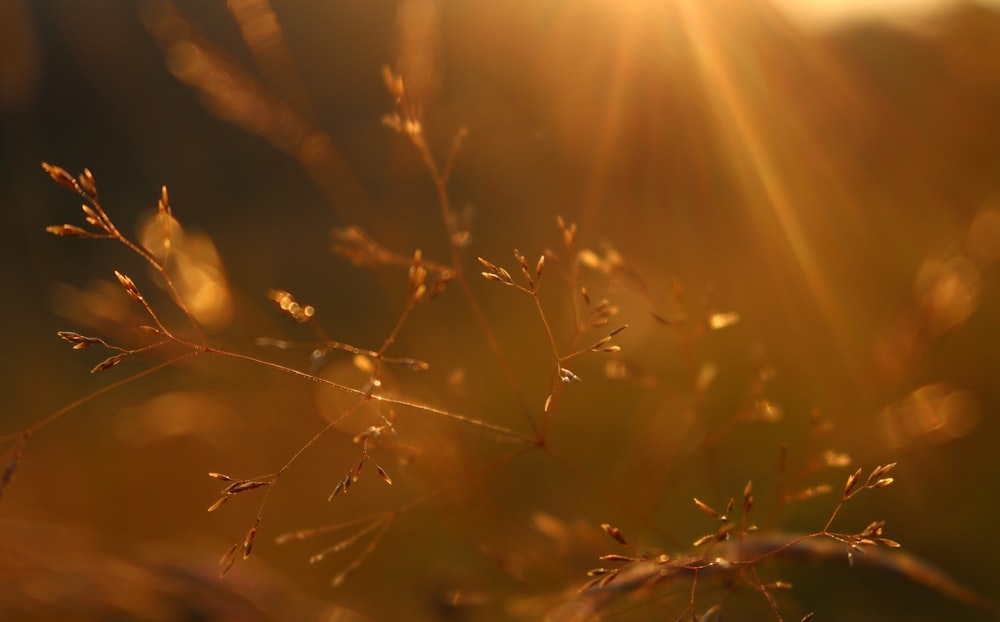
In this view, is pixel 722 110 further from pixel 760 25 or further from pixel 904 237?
pixel 904 237

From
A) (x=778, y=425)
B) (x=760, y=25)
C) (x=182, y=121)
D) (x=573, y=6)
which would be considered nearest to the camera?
(x=778, y=425)

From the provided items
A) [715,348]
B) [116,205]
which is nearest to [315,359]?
[715,348]

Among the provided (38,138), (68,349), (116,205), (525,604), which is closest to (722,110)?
(525,604)

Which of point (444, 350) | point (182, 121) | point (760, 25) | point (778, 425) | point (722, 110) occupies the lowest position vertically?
point (778, 425)

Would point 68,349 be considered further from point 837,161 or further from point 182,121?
point 837,161

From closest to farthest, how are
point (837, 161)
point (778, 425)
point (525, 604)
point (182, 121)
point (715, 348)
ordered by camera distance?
point (525, 604) < point (778, 425) < point (715, 348) < point (837, 161) < point (182, 121)

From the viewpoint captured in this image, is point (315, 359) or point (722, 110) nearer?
point (315, 359)

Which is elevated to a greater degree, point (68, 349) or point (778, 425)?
point (68, 349)
